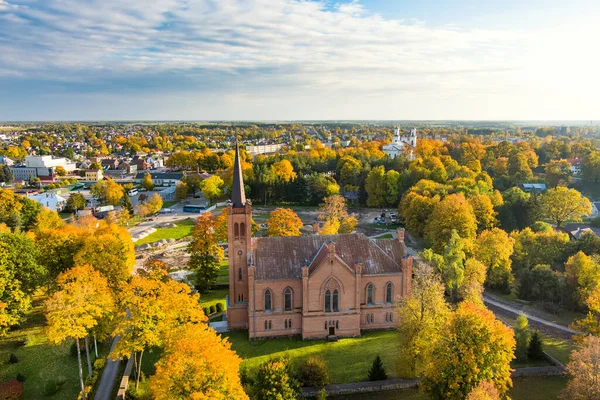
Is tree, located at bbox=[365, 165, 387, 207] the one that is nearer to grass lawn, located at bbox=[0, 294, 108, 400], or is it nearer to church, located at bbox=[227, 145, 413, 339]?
church, located at bbox=[227, 145, 413, 339]

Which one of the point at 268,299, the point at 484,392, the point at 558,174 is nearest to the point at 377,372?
the point at 484,392

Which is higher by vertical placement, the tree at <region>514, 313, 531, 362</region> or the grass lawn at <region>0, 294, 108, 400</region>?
the tree at <region>514, 313, 531, 362</region>

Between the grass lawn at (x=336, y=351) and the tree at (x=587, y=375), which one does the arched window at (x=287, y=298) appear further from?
the tree at (x=587, y=375)

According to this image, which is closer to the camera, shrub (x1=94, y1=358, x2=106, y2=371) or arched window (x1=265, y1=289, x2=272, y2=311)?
shrub (x1=94, y1=358, x2=106, y2=371)

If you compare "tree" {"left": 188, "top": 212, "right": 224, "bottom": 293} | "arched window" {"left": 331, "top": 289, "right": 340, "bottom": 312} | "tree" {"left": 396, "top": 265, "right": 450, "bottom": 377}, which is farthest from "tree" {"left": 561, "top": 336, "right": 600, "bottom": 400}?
"tree" {"left": 188, "top": 212, "right": 224, "bottom": 293}

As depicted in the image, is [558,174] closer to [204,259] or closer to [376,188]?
[376,188]

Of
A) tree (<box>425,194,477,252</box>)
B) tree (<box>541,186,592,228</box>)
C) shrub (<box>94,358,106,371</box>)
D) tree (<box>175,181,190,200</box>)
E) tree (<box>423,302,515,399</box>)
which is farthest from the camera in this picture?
tree (<box>175,181,190,200</box>)

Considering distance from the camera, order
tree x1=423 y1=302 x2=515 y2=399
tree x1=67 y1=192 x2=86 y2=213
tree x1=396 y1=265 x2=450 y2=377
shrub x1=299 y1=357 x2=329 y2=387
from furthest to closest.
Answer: tree x1=67 y1=192 x2=86 y2=213, shrub x1=299 y1=357 x2=329 y2=387, tree x1=396 y1=265 x2=450 y2=377, tree x1=423 y1=302 x2=515 y2=399
